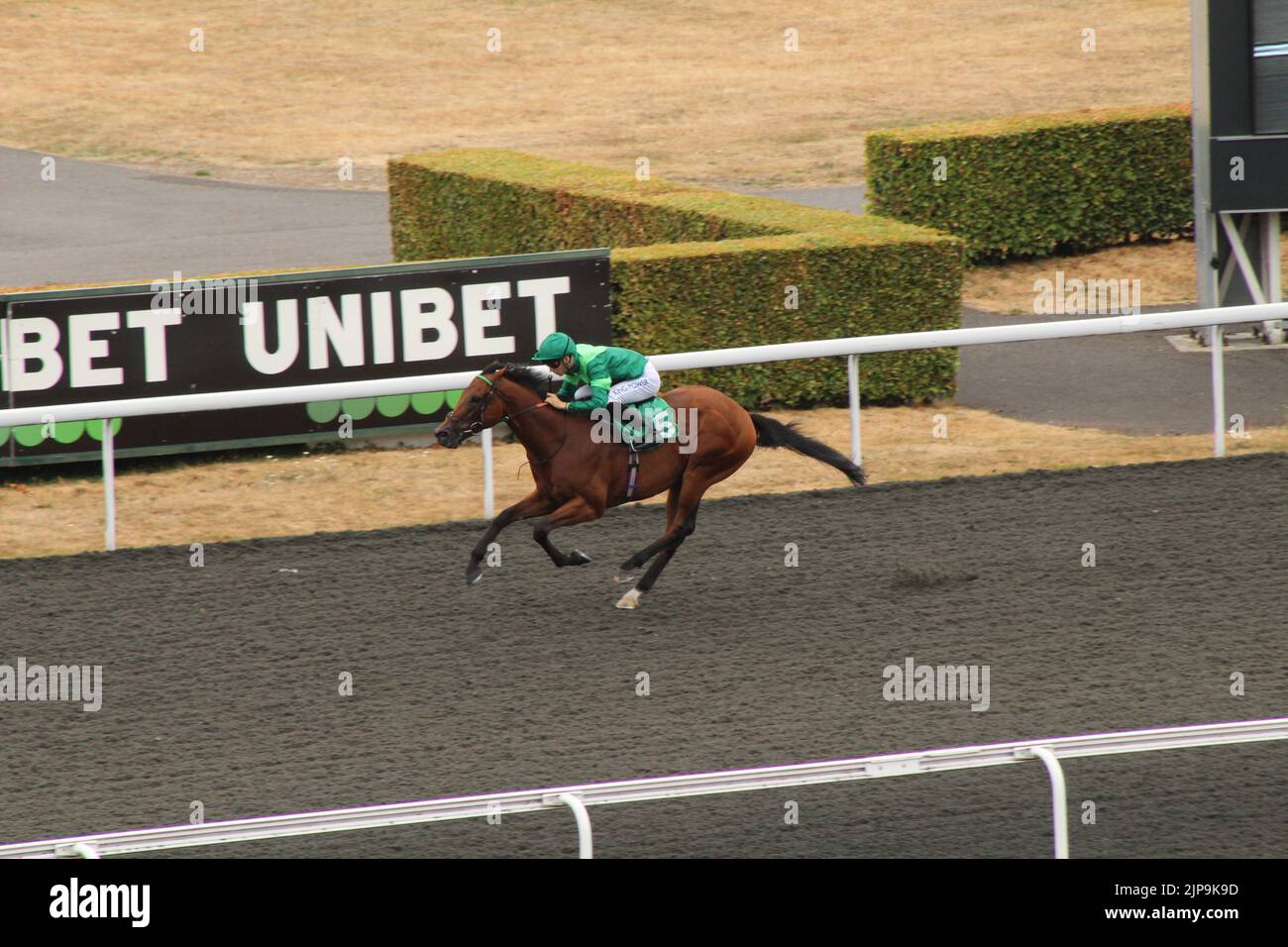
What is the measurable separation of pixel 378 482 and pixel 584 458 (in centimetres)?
245

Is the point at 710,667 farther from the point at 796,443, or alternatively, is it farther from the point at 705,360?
the point at 705,360

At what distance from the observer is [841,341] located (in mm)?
8820

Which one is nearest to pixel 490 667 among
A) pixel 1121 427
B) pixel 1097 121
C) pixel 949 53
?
pixel 1121 427

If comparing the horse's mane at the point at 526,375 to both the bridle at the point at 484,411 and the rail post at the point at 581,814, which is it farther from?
the rail post at the point at 581,814

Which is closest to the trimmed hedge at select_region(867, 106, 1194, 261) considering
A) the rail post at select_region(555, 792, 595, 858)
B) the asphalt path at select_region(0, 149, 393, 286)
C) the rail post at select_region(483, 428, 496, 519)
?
the asphalt path at select_region(0, 149, 393, 286)

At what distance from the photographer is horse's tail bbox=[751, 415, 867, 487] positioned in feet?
25.3

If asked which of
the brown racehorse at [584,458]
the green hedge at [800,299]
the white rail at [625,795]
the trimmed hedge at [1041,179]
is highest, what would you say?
the trimmed hedge at [1041,179]

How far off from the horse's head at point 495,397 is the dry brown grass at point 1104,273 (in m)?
7.20

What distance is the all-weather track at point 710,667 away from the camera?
523 cm
